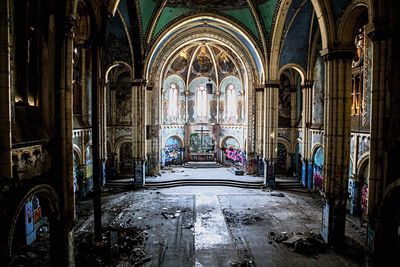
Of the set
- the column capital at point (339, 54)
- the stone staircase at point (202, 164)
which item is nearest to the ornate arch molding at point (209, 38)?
the stone staircase at point (202, 164)

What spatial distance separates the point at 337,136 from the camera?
38.3 ft

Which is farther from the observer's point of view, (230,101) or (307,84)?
(230,101)

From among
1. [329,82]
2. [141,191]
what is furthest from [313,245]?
[141,191]

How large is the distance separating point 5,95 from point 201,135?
92.1 ft

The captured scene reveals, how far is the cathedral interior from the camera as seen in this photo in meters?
8.20

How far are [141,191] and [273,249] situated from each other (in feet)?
39.6

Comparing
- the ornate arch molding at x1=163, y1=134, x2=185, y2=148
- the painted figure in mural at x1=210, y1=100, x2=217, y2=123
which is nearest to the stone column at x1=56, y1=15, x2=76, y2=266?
the ornate arch molding at x1=163, y1=134, x2=185, y2=148

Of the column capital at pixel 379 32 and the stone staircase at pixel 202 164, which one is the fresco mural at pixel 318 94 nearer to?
the stone staircase at pixel 202 164

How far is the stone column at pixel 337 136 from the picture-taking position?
11.7m

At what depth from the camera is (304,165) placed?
22.8 metres

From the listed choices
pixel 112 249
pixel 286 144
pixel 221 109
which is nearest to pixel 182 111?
pixel 221 109

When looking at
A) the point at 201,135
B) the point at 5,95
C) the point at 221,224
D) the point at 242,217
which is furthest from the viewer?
the point at 201,135

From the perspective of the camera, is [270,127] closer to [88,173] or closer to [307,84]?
[307,84]

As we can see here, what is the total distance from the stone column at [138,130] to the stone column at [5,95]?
16043 millimetres
